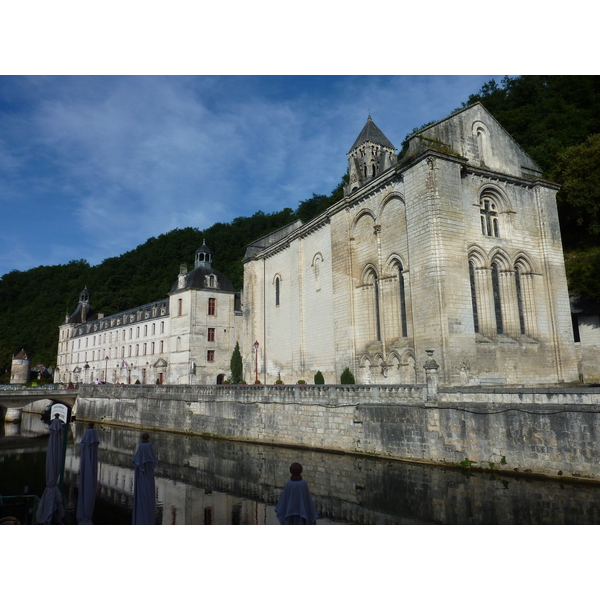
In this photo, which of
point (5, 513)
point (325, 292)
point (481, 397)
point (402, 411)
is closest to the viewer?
point (5, 513)

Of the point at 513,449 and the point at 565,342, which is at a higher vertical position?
the point at 565,342

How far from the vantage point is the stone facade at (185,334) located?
36062mm

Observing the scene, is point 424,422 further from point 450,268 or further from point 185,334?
point 185,334

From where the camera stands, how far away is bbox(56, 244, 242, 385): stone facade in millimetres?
36062

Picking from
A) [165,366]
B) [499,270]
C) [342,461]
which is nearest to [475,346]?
[499,270]

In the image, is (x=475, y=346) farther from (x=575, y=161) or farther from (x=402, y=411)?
(x=575, y=161)

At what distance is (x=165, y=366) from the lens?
124 feet

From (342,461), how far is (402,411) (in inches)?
112

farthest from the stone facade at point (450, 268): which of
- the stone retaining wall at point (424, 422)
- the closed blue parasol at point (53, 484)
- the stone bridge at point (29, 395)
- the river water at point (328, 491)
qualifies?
the stone bridge at point (29, 395)

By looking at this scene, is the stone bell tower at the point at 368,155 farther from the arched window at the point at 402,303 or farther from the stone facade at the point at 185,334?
the stone facade at the point at 185,334

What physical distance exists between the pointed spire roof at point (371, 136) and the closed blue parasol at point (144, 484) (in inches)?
931

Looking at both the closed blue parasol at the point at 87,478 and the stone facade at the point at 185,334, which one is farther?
the stone facade at the point at 185,334

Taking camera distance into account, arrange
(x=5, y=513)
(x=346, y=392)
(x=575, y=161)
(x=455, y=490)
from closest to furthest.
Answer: (x=5, y=513) → (x=455, y=490) → (x=346, y=392) → (x=575, y=161)

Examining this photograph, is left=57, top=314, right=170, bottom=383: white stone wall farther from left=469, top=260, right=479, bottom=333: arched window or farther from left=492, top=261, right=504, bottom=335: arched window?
left=492, top=261, right=504, bottom=335: arched window
